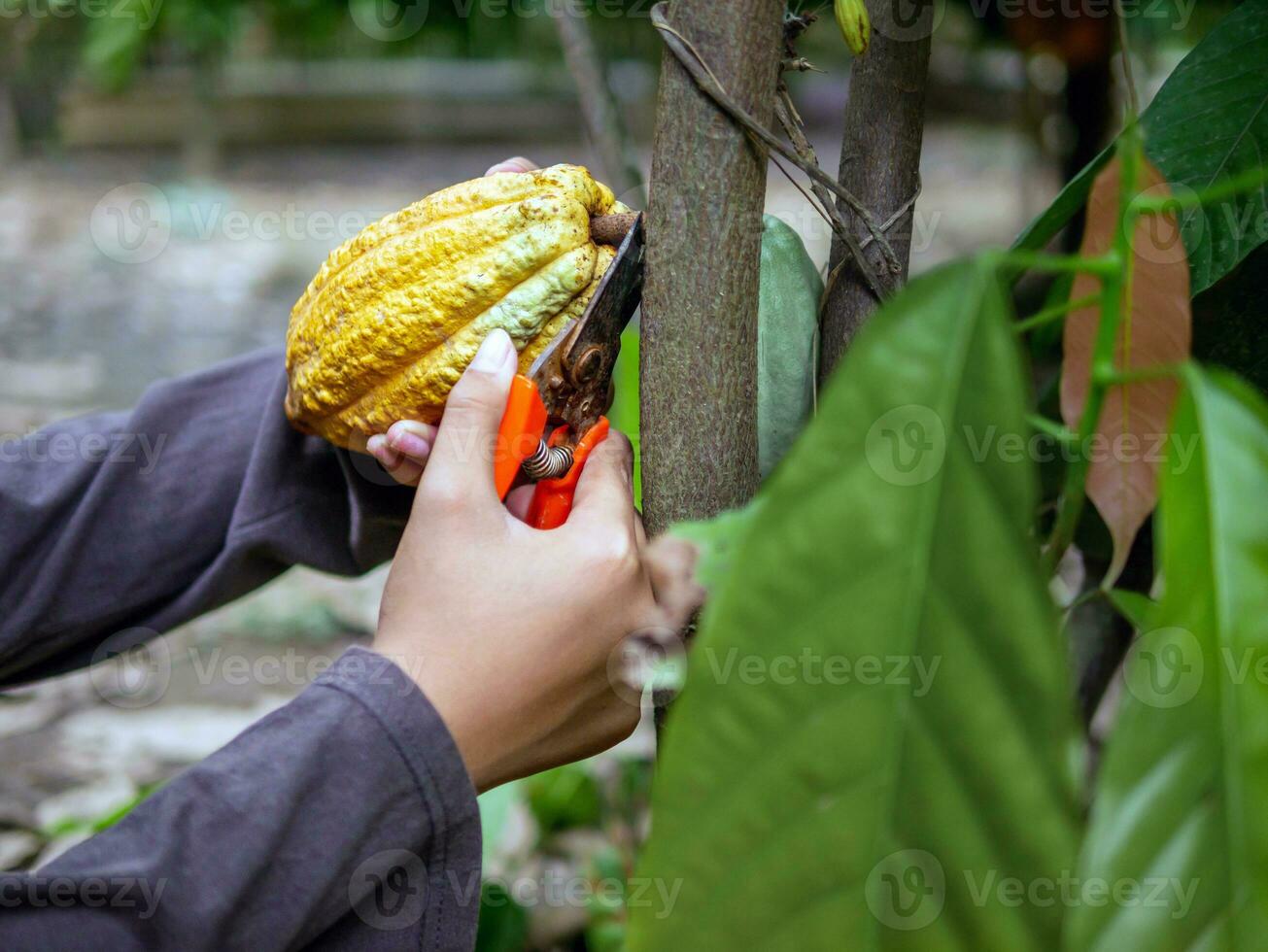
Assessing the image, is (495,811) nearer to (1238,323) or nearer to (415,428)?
(415,428)

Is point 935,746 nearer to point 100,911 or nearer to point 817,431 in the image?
point 817,431

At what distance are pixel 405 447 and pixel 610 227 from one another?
204 millimetres

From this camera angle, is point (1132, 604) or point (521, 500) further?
point (521, 500)

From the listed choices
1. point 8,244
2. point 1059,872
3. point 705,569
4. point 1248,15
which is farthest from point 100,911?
point 8,244

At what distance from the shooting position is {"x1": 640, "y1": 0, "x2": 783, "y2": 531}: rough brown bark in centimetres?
63

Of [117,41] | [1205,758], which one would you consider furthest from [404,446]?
[117,41]

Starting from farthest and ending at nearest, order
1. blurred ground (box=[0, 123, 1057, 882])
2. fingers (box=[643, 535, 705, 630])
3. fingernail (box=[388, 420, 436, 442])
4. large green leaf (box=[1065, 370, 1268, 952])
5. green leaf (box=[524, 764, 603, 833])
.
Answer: blurred ground (box=[0, 123, 1057, 882]), green leaf (box=[524, 764, 603, 833]), fingernail (box=[388, 420, 436, 442]), fingers (box=[643, 535, 705, 630]), large green leaf (box=[1065, 370, 1268, 952])

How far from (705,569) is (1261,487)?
0.81 ft

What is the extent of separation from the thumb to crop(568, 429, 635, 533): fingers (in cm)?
6

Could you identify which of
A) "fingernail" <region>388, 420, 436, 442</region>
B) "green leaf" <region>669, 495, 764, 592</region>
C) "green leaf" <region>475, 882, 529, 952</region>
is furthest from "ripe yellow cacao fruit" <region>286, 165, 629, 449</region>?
"green leaf" <region>475, 882, 529, 952</region>

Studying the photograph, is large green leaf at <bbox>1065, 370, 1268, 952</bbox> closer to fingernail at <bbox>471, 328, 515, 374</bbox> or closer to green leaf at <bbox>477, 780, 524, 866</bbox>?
fingernail at <bbox>471, 328, 515, 374</bbox>

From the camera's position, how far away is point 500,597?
2.12 feet

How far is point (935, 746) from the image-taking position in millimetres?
379

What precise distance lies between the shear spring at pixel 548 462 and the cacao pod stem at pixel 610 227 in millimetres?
145
